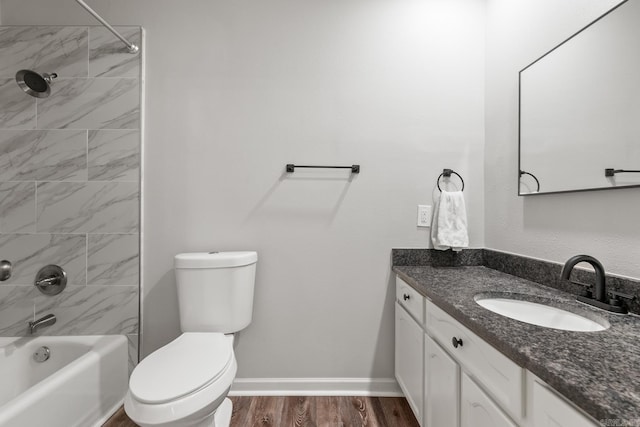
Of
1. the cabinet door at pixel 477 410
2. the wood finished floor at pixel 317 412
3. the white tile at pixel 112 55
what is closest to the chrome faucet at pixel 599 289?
the cabinet door at pixel 477 410

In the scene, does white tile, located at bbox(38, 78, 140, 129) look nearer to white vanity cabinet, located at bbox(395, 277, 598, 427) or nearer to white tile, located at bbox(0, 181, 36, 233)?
white tile, located at bbox(0, 181, 36, 233)

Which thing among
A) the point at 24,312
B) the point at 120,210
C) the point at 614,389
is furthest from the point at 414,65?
the point at 24,312

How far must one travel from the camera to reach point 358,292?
1774 millimetres

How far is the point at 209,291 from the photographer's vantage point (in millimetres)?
1548

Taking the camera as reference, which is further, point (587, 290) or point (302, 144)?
point (302, 144)

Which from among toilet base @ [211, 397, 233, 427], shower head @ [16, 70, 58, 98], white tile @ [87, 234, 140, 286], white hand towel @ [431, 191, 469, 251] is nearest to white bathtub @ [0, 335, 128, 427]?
white tile @ [87, 234, 140, 286]

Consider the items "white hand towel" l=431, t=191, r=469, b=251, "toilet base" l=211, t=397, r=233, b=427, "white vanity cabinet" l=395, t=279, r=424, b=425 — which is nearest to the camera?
"white vanity cabinet" l=395, t=279, r=424, b=425

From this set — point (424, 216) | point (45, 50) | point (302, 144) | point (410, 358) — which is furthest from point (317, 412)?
point (45, 50)

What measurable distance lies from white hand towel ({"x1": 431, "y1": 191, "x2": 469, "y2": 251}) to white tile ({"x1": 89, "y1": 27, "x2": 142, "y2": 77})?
192 centimetres

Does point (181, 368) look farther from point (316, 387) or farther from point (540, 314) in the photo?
point (540, 314)

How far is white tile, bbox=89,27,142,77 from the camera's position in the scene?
171 cm

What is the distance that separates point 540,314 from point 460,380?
41 centimetres

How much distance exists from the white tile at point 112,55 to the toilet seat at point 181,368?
152cm

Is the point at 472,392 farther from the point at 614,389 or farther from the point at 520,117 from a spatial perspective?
the point at 520,117
